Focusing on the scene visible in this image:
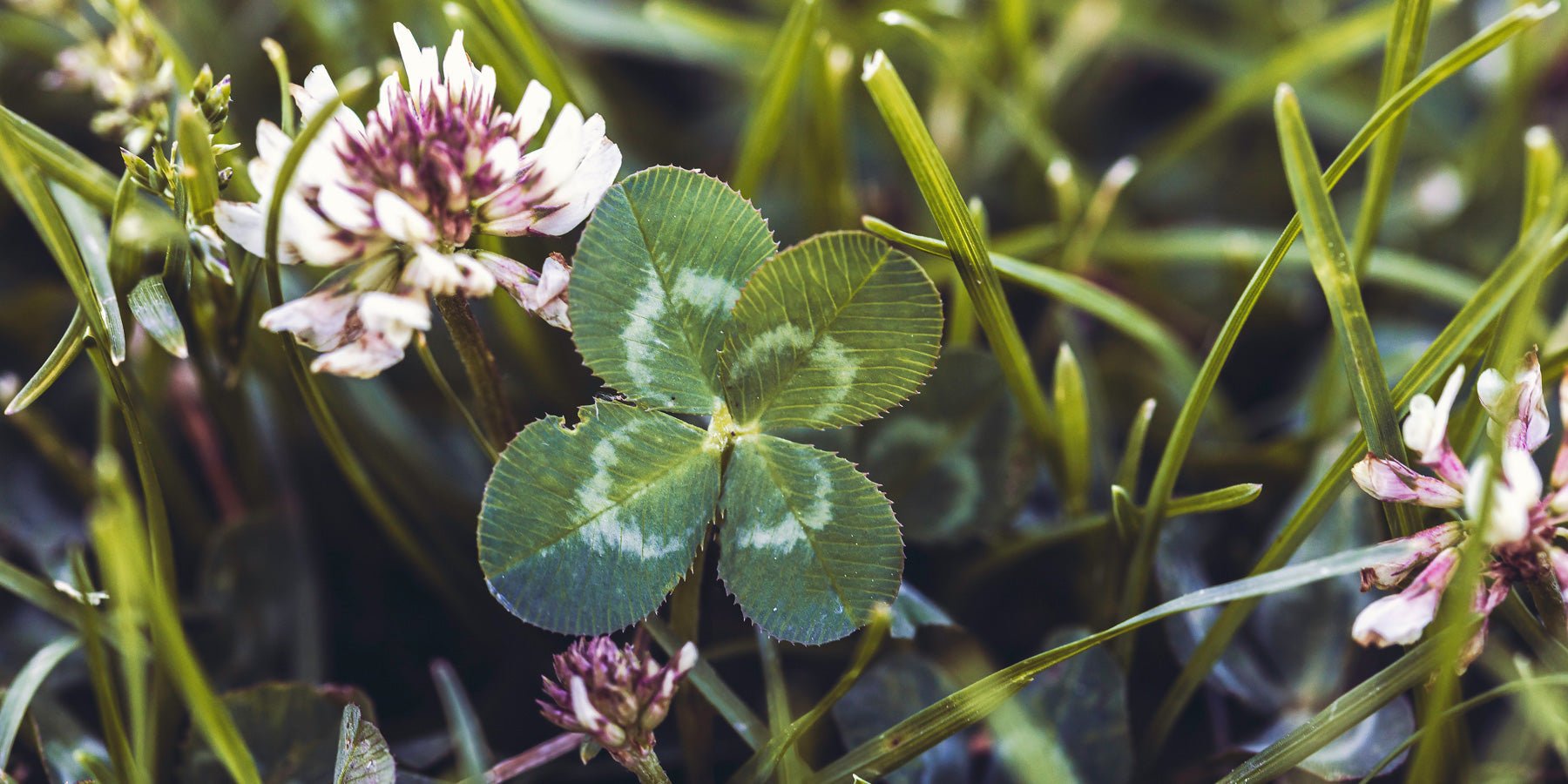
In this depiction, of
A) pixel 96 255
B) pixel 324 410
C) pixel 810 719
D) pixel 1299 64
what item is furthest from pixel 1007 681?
pixel 1299 64

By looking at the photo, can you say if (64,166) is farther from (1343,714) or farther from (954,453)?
(1343,714)

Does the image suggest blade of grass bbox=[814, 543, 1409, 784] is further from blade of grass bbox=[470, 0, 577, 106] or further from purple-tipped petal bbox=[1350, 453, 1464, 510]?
blade of grass bbox=[470, 0, 577, 106]

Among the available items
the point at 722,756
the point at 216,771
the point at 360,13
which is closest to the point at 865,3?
the point at 360,13

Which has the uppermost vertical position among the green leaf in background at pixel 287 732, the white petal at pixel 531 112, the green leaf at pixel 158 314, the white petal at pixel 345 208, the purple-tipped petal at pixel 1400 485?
the white petal at pixel 531 112

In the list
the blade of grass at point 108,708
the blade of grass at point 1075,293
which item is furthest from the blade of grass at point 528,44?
the blade of grass at point 108,708

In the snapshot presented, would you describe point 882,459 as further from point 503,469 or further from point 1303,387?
point 1303,387

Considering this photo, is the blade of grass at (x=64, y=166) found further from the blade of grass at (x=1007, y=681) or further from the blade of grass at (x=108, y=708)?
the blade of grass at (x=1007, y=681)
